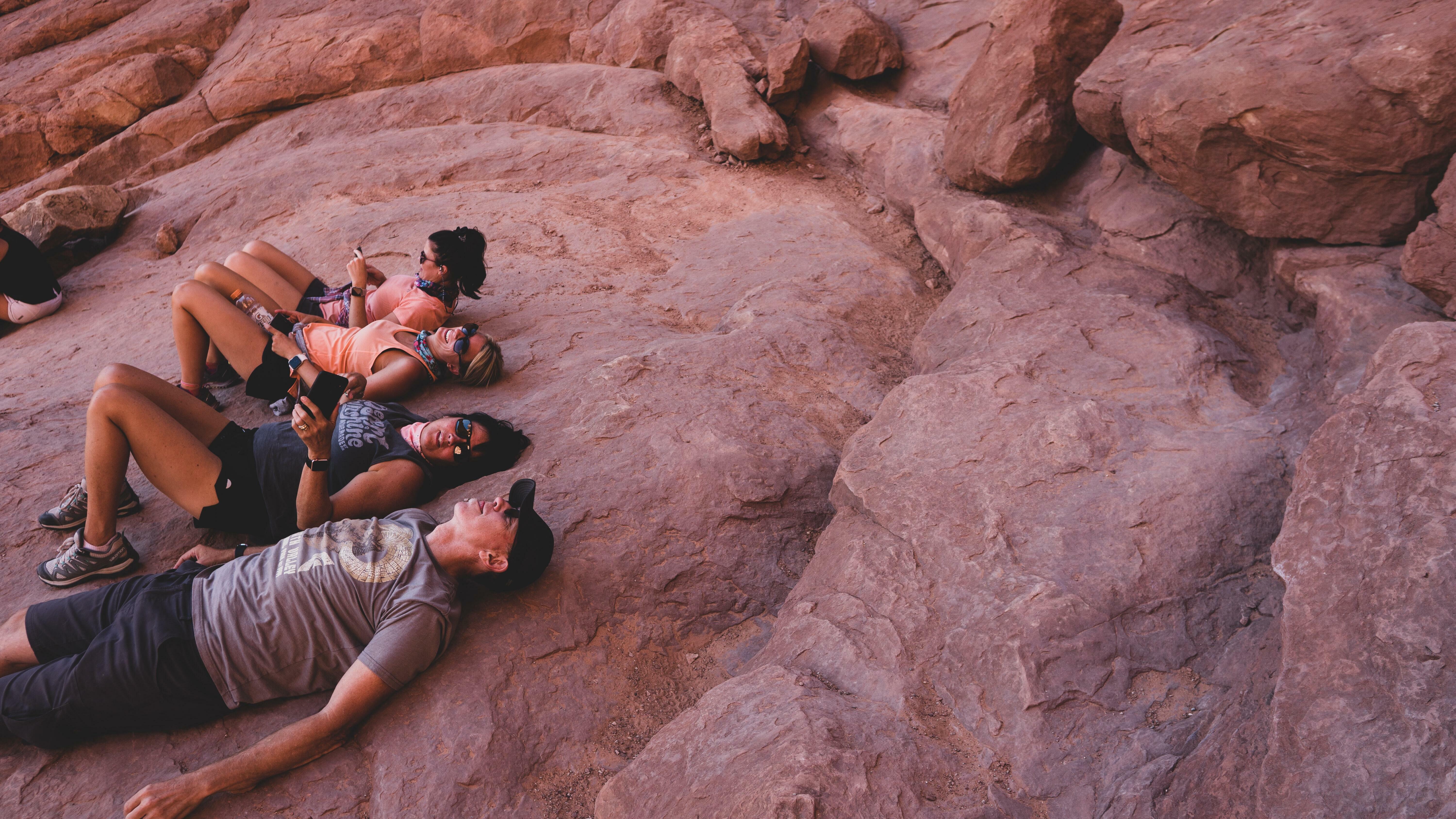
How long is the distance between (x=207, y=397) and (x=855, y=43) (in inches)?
208

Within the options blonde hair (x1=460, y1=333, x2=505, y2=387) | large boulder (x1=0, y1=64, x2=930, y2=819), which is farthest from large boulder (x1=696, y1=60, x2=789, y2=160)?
blonde hair (x1=460, y1=333, x2=505, y2=387)

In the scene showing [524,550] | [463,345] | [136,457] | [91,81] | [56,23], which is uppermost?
[56,23]

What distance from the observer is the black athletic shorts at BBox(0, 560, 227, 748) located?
2.20m

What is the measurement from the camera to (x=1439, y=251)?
2.60m

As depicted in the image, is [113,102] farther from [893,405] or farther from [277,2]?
[893,405]

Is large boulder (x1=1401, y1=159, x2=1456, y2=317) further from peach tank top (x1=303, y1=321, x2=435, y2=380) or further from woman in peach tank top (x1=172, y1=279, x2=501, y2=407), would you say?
peach tank top (x1=303, y1=321, x2=435, y2=380)

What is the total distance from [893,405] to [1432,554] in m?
1.75

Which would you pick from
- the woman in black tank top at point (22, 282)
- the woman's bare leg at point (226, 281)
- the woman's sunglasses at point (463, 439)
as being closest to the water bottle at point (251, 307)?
the woman's bare leg at point (226, 281)

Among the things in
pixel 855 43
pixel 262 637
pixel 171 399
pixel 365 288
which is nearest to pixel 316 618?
pixel 262 637

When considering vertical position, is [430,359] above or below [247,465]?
below

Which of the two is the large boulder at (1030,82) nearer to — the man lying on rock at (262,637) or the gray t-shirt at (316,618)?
the man lying on rock at (262,637)

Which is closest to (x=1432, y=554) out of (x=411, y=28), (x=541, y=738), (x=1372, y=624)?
(x=1372, y=624)

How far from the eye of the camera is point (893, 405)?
3.14m

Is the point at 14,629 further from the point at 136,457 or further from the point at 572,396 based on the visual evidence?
the point at 572,396
